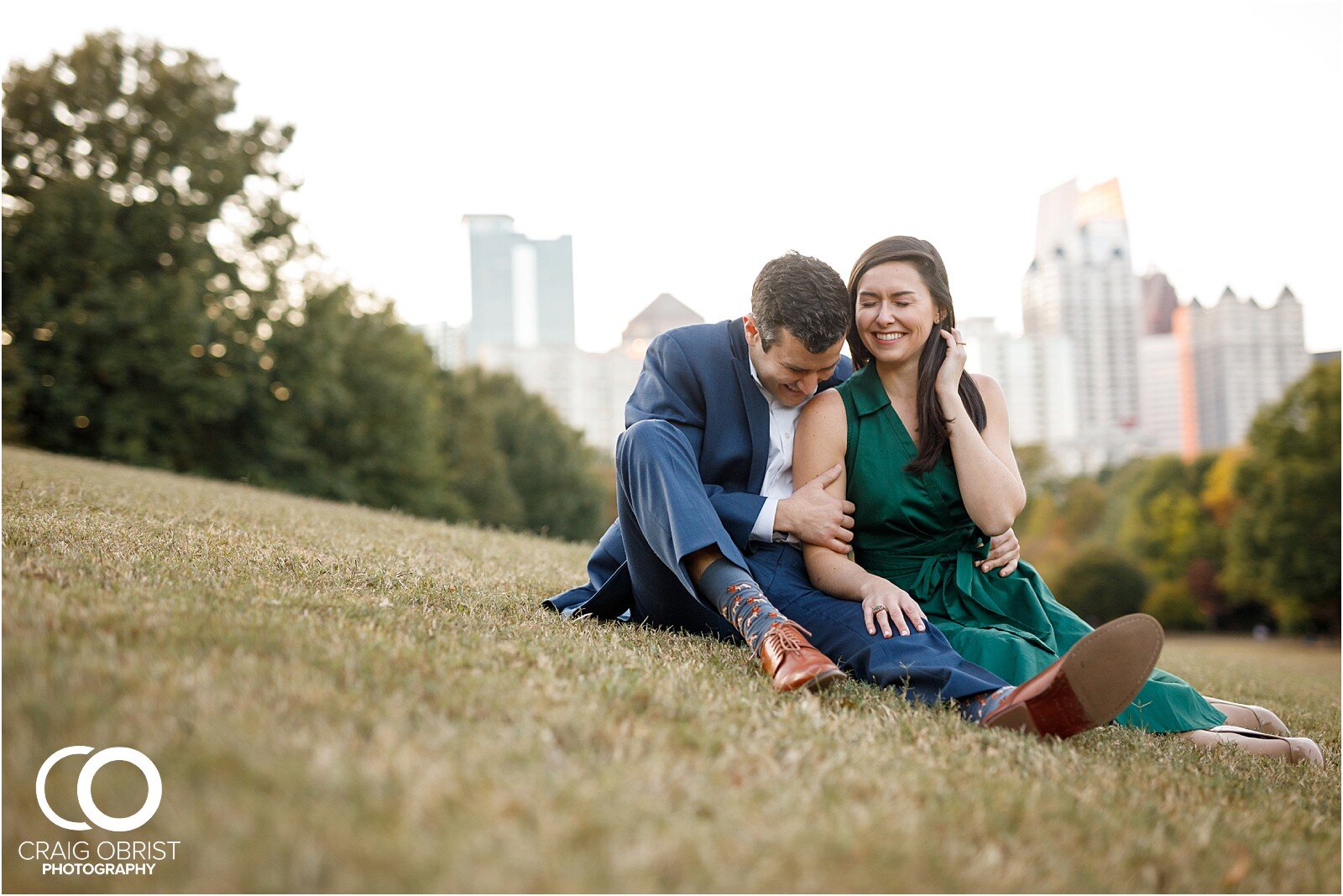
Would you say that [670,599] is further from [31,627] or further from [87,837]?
[87,837]

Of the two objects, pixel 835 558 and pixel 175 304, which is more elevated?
pixel 175 304

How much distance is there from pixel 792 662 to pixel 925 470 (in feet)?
4.17

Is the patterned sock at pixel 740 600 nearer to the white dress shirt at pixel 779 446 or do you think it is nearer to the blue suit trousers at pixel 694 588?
the blue suit trousers at pixel 694 588

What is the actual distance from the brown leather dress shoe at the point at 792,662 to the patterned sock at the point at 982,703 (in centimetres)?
46

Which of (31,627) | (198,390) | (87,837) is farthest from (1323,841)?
(198,390)

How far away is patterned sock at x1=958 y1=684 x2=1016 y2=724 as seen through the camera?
11.4 ft

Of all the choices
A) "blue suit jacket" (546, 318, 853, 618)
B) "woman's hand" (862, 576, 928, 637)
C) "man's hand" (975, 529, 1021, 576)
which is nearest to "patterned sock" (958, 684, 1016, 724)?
"woman's hand" (862, 576, 928, 637)

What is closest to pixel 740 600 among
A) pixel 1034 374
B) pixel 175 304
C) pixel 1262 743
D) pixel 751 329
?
pixel 751 329

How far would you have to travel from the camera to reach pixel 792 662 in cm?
351

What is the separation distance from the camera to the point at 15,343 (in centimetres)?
2450

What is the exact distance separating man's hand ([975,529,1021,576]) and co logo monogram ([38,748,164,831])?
3358 mm

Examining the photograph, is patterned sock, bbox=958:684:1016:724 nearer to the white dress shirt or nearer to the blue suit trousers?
the blue suit trousers

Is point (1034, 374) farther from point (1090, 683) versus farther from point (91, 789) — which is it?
point (91, 789)

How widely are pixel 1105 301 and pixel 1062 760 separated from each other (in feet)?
612
